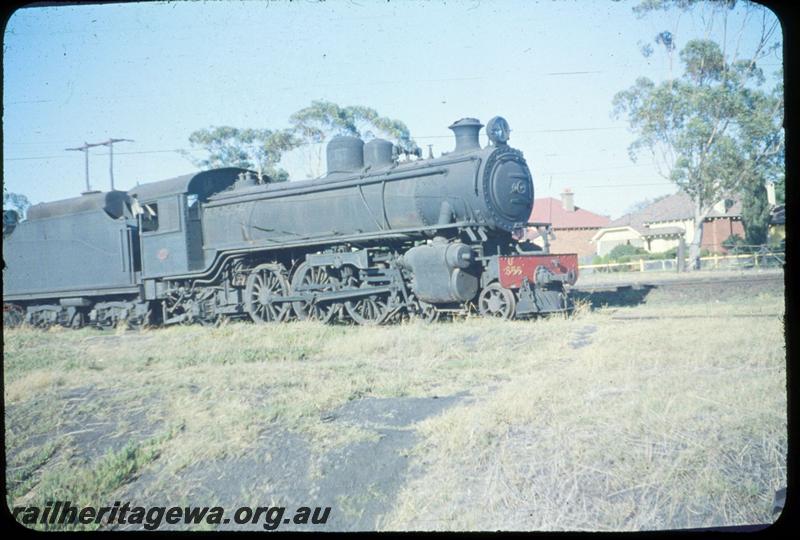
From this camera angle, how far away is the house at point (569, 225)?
1345 inches

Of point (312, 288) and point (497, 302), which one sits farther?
point (312, 288)

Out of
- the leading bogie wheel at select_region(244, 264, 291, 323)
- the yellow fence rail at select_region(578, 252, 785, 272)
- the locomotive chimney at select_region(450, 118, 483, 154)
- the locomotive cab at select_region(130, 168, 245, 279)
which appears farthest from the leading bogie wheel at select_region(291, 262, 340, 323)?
the yellow fence rail at select_region(578, 252, 785, 272)

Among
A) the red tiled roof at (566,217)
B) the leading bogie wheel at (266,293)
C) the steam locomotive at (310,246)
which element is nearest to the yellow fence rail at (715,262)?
the steam locomotive at (310,246)

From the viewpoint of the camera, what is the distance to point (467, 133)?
36.1ft

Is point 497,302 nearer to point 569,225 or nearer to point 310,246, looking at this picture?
point 310,246

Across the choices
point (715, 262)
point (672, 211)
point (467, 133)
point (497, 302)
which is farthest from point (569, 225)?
point (497, 302)

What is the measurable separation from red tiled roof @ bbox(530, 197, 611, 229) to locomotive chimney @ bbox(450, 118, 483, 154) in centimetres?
2279

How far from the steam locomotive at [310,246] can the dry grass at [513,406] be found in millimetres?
1559

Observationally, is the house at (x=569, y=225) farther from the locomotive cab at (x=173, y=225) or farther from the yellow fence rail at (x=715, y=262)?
the locomotive cab at (x=173, y=225)

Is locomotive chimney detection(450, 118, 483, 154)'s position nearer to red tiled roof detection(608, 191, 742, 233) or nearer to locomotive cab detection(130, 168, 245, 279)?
locomotive cab detection(130, 168, 245, 279)

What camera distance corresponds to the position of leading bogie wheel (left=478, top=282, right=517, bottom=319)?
1005 cm

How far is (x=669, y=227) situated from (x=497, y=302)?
17.6 meters

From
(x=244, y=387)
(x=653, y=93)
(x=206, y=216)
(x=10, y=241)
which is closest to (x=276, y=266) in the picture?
(x=206, y=216)
